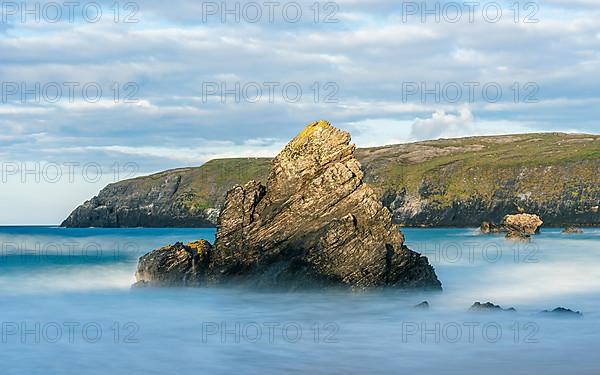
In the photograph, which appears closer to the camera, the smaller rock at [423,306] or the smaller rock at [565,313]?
the smaller rock at [565,313]

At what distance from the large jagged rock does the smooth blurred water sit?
1381mm

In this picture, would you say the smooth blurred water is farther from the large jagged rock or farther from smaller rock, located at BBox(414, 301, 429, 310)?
the large jagged rock

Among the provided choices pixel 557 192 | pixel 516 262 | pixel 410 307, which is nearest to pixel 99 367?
pixel 410 307

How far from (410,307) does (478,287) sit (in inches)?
446

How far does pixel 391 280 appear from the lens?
129 ft

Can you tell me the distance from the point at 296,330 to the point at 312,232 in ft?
35.8

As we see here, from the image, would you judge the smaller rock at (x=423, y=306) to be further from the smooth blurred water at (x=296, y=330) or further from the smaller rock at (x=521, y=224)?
the smaller rock at (x=521, y=224)

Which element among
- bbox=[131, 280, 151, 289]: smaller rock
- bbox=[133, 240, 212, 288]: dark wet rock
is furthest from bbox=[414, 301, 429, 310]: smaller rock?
bbox=[131, 280, 151, 289]: smaller rock

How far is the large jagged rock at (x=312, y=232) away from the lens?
3906 centimetres

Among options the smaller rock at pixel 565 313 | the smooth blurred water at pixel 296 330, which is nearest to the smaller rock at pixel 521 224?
the smooth blurred water at pixel 296 330

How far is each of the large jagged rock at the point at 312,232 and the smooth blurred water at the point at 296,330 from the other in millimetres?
1381

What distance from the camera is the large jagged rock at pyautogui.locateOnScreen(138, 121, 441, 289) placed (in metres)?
39.1

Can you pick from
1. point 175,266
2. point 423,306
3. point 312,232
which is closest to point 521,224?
point 312,232

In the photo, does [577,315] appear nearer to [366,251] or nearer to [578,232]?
[366,251]
